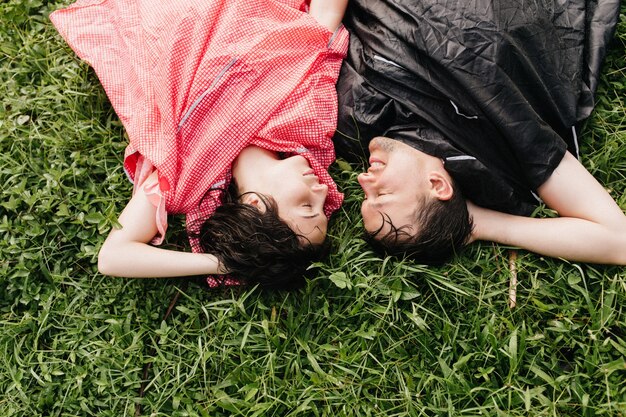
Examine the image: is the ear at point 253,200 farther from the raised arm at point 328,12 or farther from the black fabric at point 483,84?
the raised arm at point 328,12

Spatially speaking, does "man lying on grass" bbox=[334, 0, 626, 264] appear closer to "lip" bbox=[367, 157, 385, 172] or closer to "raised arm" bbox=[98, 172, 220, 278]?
"lip" bbox=[367, 157, 385, 172]

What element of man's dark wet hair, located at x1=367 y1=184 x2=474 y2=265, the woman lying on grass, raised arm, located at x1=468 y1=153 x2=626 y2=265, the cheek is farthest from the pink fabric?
raised arm, located at x1=468 y1=153 x2=626 y2=265

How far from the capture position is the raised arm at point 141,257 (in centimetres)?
284

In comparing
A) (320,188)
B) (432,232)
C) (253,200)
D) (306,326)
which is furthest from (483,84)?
(306,326)

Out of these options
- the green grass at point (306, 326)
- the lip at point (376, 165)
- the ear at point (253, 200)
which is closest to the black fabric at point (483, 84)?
the lip at point (376, 165)

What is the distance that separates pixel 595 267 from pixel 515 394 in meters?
0.74

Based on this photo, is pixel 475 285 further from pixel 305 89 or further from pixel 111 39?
pixel 111 39

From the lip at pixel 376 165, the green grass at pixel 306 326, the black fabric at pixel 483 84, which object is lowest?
the green grass at pixel 306 326

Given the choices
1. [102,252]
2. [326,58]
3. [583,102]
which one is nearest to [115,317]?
[102,252]

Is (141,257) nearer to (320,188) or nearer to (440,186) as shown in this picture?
(320,188)

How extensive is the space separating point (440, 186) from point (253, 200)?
909 mm

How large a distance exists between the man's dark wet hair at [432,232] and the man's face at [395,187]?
2cm

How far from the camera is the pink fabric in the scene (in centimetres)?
290

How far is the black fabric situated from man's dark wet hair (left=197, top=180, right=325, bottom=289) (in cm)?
64
